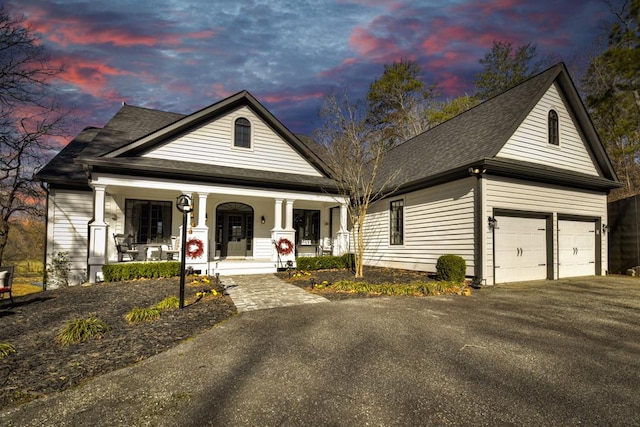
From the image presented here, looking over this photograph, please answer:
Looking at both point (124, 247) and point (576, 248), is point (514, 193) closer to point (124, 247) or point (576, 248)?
point (576, 248)

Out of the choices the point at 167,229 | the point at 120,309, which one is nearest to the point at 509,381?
the point at 120,309

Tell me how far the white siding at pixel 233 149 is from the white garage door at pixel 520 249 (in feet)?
27.6

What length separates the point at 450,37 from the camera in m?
13.3

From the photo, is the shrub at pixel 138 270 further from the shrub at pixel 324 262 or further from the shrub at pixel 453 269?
the shrub at pixel 453 269

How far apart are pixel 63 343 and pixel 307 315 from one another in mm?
3951

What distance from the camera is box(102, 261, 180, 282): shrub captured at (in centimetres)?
1055

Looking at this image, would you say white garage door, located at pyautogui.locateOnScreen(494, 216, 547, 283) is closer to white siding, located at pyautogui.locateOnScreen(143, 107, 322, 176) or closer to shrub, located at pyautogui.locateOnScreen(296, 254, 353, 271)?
shrub, located at pyautogui.locateOnScreen(296, 254, 353, 271)

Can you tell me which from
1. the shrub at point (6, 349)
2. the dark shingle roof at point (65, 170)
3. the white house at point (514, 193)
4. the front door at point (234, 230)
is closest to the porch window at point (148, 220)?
the dark shingle roof at point (65, 170)

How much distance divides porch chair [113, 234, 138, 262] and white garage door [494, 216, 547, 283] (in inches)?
542

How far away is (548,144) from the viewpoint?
39.3ft

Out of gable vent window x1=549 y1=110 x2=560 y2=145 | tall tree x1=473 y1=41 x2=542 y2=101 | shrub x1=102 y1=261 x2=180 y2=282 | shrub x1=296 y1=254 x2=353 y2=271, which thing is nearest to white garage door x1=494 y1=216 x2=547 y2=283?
gable vent window x1=549 y1=110 x2=560 y2=145

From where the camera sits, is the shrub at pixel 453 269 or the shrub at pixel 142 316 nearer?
the shrub at pixel 142 316

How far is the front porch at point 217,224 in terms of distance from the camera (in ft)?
38.4

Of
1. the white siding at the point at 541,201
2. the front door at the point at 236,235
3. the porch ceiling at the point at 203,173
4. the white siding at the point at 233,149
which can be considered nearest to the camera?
the white siding at the point at 541,201
